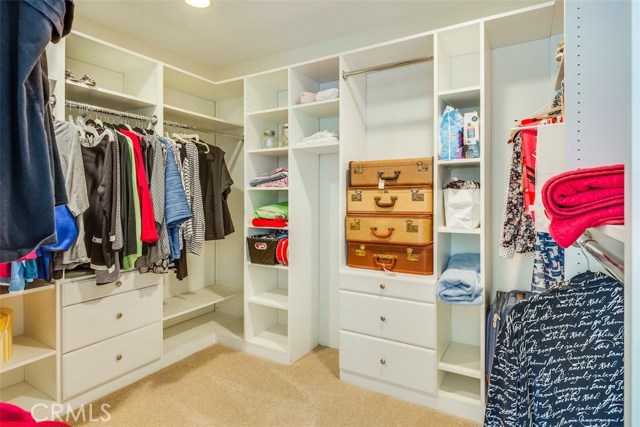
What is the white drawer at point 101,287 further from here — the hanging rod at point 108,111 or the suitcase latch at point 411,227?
the suitcase latch at point 411,227

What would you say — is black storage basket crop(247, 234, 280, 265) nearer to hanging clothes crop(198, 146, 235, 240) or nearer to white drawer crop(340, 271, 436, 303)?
hanging clothes crop(198, 146, 235, 240)

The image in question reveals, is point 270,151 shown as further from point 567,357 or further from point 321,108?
point 567,357

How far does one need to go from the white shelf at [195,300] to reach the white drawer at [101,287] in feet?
1.16

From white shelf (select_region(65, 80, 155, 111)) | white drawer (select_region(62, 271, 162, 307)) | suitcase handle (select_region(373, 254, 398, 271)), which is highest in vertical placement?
white shelf (select_region(65, 80, 155, 111))

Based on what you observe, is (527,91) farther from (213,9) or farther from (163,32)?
(163,32)

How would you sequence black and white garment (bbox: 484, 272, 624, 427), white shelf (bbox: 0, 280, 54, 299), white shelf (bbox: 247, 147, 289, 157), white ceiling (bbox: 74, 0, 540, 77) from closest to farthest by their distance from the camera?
1. black and white garment (bbox: 484, 272, 624, 427)
2. white shelf (bbox: 0, 280, 54, 299)
3. white ceiling (bbox: 74, 0, 540, 77)
4. white shelf (bbox: 247, 147, 289, 157)

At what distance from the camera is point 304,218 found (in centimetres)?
281

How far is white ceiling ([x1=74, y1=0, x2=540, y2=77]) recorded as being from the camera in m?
2.36

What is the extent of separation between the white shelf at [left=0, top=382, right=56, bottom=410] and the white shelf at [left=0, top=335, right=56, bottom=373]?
0.89 feet

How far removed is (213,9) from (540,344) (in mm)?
2595

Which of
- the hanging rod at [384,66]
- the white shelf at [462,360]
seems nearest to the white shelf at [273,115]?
the hanging rod at [384,66]

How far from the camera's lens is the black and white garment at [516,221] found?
188 cm

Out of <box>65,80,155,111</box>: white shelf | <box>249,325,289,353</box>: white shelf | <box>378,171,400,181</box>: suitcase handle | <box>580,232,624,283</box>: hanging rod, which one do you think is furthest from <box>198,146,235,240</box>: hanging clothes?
<box>580,232,624,283</box>: hanging rod

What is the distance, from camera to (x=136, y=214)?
2092mm
